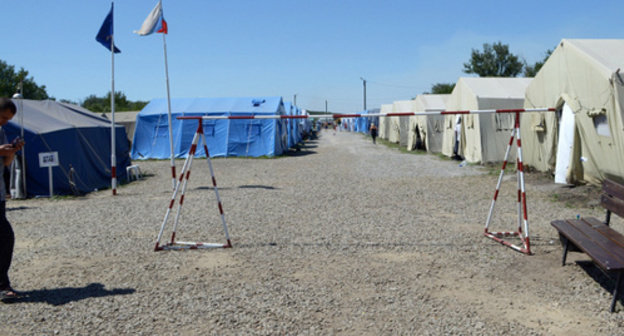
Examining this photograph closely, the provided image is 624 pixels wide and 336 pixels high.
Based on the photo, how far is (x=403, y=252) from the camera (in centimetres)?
607

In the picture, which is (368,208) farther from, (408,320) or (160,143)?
(160,143)

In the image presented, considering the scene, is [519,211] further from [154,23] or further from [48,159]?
[48,159]

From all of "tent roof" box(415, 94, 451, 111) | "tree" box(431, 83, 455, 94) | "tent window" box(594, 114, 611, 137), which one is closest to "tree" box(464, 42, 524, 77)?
"tree" box(431, 83, 455, 94)

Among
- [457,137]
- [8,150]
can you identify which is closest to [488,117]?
[457,137]

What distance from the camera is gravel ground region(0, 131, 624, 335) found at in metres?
4.01

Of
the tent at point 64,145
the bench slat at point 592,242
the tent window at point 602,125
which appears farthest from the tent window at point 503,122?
the tent at point 64,145

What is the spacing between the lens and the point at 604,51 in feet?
35.8

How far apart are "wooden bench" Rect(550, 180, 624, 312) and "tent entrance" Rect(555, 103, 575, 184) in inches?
248

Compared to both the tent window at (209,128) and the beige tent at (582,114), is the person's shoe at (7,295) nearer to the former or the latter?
the beige tent at (582,114)

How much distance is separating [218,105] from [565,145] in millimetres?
17528

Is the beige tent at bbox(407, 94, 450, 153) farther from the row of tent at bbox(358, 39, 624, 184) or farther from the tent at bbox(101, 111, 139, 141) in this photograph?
the tent at bbox(101, 111, 139, 141)

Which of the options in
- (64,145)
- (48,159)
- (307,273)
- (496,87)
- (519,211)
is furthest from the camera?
(496,87)

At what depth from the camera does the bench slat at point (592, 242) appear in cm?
402

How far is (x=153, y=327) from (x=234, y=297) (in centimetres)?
88
